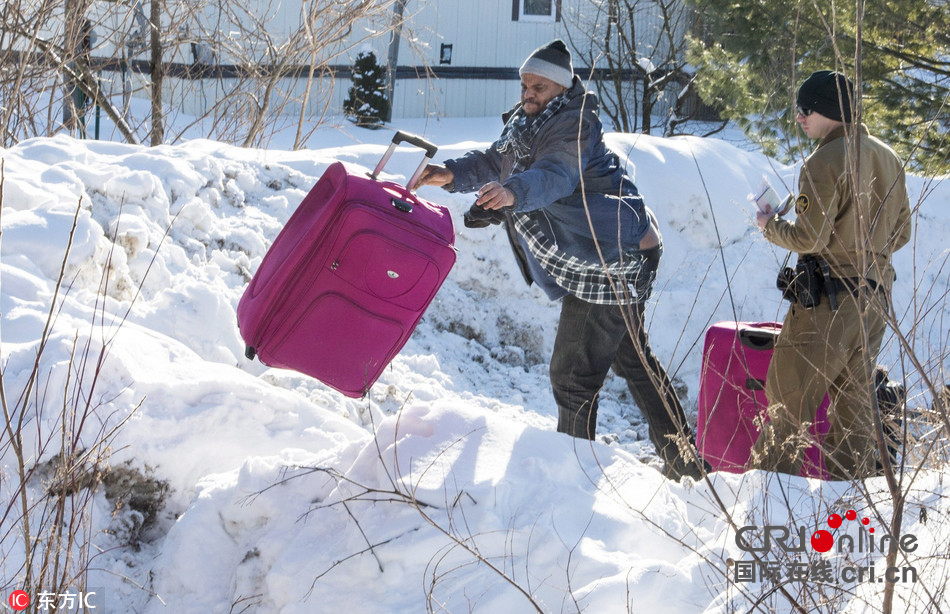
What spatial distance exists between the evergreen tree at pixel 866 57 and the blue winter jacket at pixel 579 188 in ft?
12.0

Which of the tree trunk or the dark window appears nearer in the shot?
the tree trunk

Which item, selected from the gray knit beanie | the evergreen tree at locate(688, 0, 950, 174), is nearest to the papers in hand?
the gray knit beanie

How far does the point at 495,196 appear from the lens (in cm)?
287

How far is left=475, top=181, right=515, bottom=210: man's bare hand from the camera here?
9.40 feet

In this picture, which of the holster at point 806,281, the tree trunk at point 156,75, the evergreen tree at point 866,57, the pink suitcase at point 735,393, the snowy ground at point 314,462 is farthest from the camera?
the evergreen tree at point 866,57

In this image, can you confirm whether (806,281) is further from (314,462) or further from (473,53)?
(473,53)

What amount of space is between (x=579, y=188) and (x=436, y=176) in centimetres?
55

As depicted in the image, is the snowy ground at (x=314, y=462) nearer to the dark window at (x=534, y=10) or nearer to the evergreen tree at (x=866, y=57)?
the evergreen tree at (x=866, y=57)

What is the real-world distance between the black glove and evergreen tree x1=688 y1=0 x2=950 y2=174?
3.90 meters

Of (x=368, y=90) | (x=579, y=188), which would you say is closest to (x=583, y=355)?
(x=579, y=188)

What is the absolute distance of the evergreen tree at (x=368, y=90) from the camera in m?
15.1

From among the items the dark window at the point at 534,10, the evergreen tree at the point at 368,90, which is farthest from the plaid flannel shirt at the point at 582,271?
the dark window at the point at 534,10

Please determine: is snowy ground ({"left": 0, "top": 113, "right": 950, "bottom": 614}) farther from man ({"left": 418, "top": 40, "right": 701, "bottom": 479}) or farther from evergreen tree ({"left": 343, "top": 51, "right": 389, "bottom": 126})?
evergreen tree ({"left": 343, "top": 51, "right": 389, "bottom": 126})

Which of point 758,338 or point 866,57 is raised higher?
point 866,57
